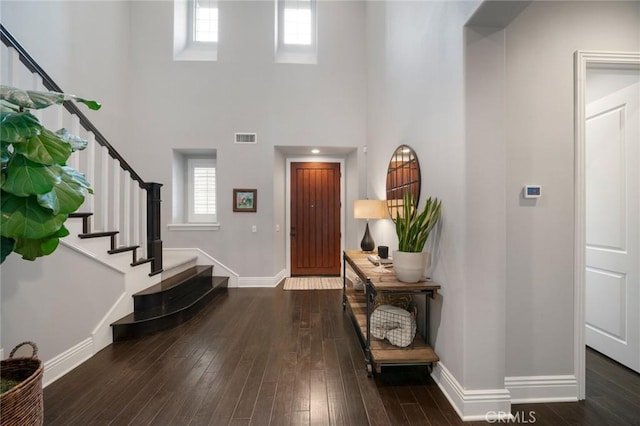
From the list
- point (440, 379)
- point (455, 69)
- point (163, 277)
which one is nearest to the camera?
point (455, 69)

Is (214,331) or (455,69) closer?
(455,69)

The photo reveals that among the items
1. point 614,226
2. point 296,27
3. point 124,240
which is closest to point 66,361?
point 124,240

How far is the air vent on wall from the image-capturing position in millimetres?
4598

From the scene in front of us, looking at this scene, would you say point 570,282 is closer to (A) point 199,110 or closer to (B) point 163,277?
(B) point 163,277

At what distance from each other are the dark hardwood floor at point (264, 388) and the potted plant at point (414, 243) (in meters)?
0.85

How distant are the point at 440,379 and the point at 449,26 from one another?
8.29ft

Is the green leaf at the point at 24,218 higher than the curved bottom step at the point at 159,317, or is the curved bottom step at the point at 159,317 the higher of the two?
the green leaf at the point at 24,218

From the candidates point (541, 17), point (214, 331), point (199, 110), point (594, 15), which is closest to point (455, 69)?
point (541, 17)

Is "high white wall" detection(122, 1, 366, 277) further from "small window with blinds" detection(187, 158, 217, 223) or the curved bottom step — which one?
the curved bottom step

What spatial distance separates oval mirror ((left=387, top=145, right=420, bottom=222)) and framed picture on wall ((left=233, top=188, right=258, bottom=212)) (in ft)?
8.15

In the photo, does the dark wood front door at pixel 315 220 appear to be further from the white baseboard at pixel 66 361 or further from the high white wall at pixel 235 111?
the white baseboard at pixel 66 361

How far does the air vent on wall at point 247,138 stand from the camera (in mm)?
4598

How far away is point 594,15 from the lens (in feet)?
5.87

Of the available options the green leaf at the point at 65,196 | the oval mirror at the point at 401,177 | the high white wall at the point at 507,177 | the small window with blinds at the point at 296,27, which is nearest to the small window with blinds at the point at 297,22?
the small window with blinds at the point at 296,27
